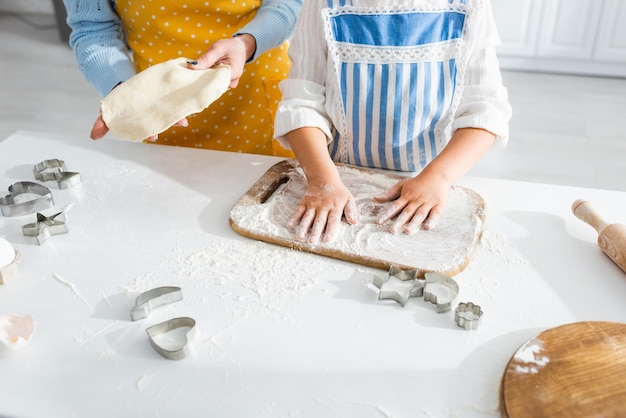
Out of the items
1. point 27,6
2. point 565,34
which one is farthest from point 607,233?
point 27,6

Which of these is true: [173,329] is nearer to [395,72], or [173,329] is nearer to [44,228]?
[44,228]

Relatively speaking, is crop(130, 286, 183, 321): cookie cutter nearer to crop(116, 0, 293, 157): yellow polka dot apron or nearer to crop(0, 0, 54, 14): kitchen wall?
crop(116, 0, 293, 157): yellow polka dot apron

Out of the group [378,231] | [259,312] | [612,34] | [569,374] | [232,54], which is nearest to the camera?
[569,374]

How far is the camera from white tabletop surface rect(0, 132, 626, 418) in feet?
1.85

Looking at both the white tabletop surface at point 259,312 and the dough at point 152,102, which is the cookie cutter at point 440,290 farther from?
the dough at point 152,102

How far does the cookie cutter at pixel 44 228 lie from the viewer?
796mm

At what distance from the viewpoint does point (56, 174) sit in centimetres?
95

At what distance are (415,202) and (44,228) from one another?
510 mm

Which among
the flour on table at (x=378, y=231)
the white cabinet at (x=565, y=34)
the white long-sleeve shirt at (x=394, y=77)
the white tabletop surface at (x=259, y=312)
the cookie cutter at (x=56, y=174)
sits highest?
the white long-sleeve shirt at (x=394, y=77)

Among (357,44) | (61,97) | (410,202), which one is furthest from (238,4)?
(61,97)

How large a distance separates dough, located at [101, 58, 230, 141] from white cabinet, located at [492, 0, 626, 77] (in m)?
2.52

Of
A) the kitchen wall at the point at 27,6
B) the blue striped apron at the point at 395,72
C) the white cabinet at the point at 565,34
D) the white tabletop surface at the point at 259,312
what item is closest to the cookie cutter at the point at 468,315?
the white tabletop surface at the point at 259,312

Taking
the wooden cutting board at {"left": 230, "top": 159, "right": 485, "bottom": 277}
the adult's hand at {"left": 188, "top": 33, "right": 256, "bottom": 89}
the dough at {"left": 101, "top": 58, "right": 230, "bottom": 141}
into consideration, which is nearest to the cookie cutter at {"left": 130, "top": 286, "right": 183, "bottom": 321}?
the wooden cutting board at {"left": 230, "top": 159, "right": 485, "bottom": 277}

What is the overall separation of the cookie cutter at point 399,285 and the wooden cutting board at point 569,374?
5.4 inches
